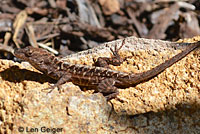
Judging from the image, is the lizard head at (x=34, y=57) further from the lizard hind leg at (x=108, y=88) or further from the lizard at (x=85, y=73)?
the lizard hind leg at (x=108, y=88)

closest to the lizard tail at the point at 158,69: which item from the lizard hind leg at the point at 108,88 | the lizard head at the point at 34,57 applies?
the lizard hind leg at the point at 108,88

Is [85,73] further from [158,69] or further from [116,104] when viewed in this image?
[158,69]

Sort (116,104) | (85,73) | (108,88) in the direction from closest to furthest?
1. (116,104)
2. (108,88)
3. (85,73)

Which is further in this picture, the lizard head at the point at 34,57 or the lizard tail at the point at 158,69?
the lizard head at the point at 34,57

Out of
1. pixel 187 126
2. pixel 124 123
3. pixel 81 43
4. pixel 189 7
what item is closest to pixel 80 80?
pixel 124 123

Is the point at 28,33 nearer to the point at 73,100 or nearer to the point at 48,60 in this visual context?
the point at 48,60

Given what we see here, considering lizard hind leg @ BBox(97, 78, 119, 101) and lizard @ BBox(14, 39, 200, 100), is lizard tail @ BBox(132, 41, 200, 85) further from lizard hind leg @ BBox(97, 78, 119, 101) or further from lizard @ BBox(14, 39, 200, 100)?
lizard hind leg @ BBox(97, 78, 119, 101)

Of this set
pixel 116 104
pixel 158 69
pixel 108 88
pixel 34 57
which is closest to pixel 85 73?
pixel 108 88
